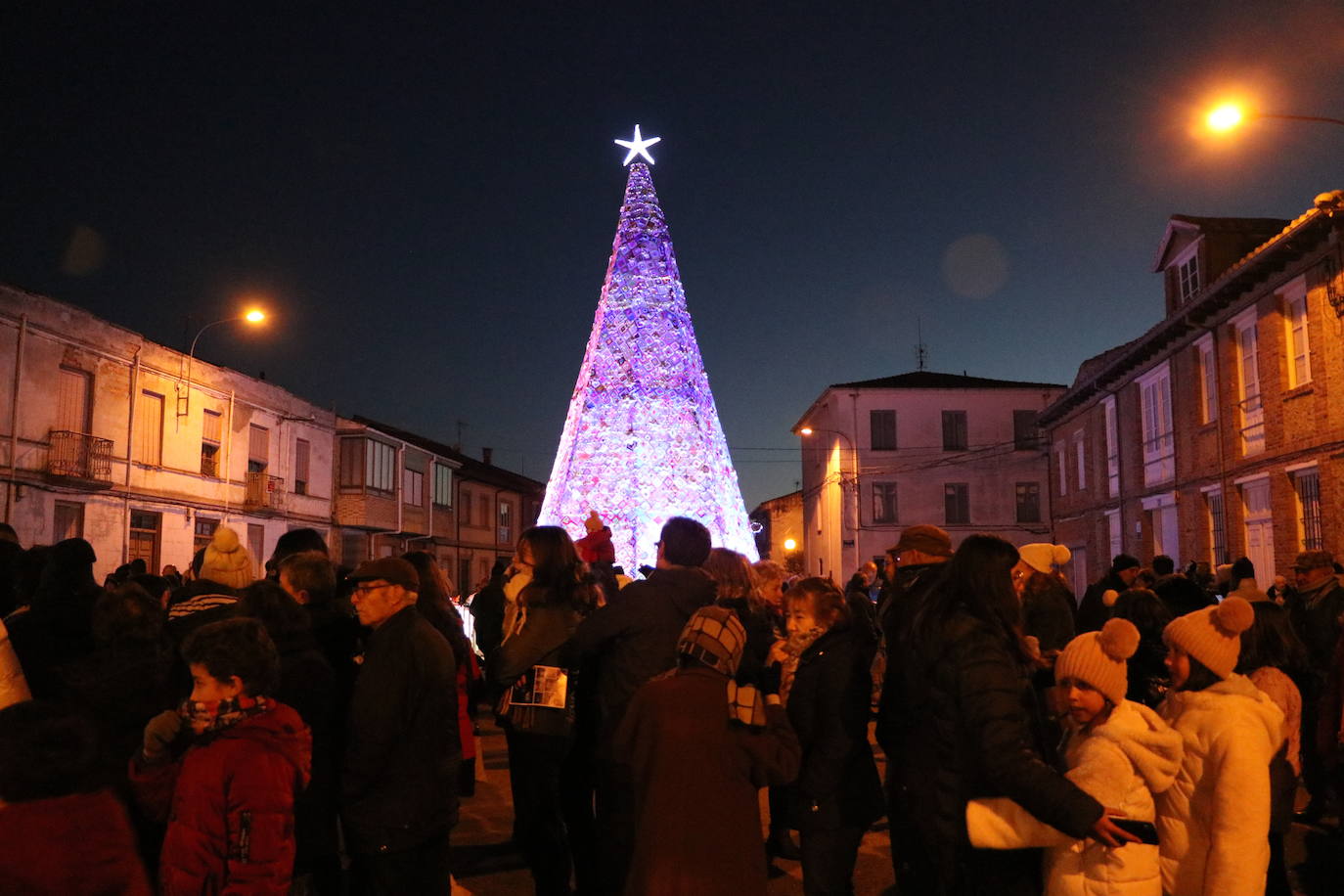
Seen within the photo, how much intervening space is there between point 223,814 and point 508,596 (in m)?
2.37

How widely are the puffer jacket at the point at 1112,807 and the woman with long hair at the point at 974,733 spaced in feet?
0.34

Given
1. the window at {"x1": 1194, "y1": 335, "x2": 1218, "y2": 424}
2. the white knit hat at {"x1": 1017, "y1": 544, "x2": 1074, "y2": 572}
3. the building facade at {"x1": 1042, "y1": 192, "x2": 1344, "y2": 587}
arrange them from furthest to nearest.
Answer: the window at {"x1": 1194, "y1": 335, "x2": 1218, "y2": 424} < the building facade at {"x1": 1042, "y1": 192, "x2": 1344, "y2": 587} < the white knit hat at {"x1": 1017, "y1": 544, "x2": 1074, "y2": 572}

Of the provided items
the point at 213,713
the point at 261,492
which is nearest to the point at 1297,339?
the point at 213,713

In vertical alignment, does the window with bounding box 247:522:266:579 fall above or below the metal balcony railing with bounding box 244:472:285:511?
below

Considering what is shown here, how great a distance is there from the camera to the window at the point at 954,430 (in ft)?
136

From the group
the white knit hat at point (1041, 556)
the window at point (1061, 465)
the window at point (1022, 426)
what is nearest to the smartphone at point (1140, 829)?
the white knit hat at point (1041, 556)

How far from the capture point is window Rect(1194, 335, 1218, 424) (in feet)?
59.8

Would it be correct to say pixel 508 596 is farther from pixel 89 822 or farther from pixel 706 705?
pixel 89 822

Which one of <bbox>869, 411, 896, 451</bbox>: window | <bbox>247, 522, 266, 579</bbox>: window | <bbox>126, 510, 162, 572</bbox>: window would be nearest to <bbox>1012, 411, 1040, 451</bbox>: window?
<bbox>869, 411, 896, 451</bbox>: window

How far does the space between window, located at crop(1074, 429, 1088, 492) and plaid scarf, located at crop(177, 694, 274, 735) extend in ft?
86.3

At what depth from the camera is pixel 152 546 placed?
78.0ft

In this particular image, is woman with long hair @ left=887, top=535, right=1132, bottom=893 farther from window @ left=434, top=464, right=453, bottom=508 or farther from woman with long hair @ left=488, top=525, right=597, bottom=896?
window @ left=434, top=464, right=453, bottom=508

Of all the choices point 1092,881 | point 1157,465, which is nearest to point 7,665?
point 1092,881

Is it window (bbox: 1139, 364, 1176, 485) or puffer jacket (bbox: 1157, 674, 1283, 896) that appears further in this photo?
window (bbox: 1139, 364, 1176, 485)
